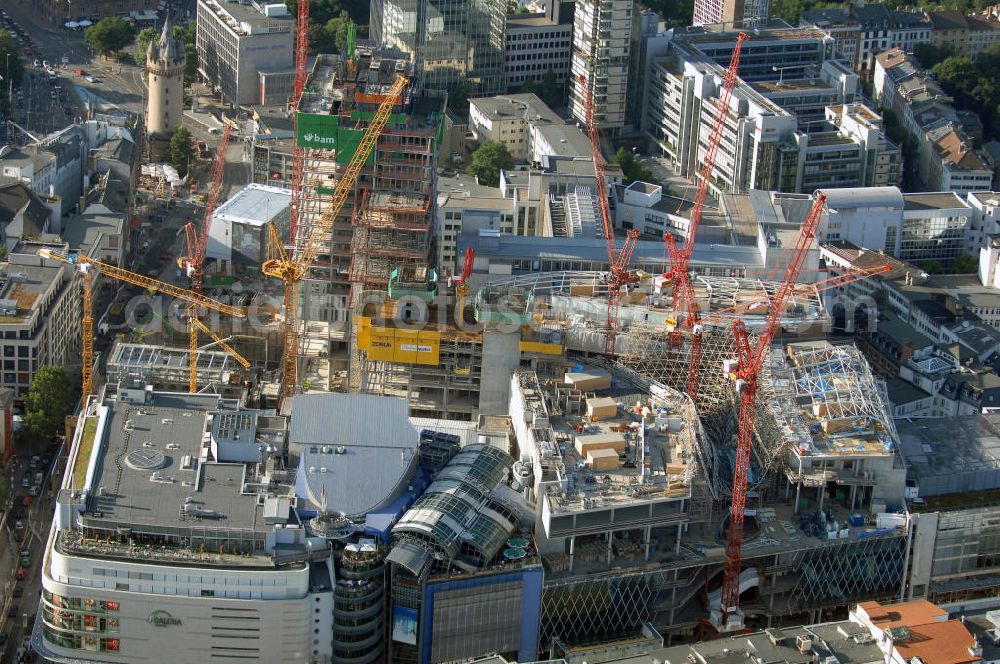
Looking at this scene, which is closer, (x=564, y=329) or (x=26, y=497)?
(x=26, y=497)

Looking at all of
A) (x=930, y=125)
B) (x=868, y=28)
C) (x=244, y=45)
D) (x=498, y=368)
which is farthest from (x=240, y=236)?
(x=868, y=28)

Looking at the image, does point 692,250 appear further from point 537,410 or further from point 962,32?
point 962,32

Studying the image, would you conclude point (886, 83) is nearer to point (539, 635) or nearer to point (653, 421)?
point (653, 421)

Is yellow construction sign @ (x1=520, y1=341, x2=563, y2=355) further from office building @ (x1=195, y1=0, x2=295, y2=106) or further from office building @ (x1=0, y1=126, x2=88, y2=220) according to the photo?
office building @ (x1=195, y1=0, x2=295, y2=106)

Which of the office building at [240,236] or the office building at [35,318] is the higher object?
the office building at [240,236]

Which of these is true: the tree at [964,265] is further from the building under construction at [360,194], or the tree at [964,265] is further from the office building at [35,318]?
the office building at [35,318]

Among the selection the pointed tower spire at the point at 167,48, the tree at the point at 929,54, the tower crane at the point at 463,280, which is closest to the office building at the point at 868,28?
the tree at the point at 929,54

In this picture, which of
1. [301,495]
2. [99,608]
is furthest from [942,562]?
[99,608]
